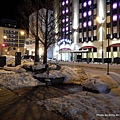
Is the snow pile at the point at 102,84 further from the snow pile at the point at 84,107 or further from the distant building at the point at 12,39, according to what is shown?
the distant building at the point at 12,39

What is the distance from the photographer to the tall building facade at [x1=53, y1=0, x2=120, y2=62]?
4412 cm

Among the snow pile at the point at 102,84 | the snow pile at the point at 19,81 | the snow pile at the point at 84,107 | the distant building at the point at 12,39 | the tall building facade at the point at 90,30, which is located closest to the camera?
the snow pile at the point at 84,107

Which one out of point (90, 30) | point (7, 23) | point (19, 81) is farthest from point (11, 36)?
point (19, 81)

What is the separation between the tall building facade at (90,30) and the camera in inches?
1737

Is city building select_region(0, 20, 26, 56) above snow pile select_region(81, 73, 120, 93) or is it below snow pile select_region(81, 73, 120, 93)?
above

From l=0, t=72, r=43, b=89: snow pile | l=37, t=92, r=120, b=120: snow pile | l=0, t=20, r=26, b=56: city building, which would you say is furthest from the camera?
l=0, t=20, r=26, b=56: city building

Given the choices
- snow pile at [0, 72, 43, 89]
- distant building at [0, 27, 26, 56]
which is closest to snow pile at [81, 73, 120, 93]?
snow pile at [0, 72, 43, 89]

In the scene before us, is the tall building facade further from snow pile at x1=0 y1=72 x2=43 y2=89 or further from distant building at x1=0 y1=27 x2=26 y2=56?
distant building at x1=0 y1=27 x2=26 y2=56

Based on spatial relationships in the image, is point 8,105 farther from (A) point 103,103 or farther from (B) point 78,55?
(B) point 78,55

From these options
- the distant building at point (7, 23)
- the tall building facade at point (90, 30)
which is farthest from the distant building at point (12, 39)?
the tall building facade at point (90, 30)

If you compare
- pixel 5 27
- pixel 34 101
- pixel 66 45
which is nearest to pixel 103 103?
pixel 34 101

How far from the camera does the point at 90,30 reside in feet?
166

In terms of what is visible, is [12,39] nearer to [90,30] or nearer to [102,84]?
[90,30]

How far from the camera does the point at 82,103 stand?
251 inches
